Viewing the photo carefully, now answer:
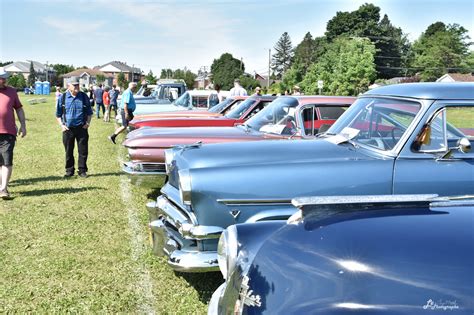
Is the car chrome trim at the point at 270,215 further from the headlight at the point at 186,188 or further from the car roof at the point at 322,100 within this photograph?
the car roof at the point at 322,100

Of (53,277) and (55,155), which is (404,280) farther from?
(55,155)

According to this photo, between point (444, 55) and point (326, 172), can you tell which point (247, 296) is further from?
point (444, 55)

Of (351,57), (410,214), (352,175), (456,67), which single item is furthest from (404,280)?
(456,67)

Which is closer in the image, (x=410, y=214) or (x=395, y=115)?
(x=410, y=214)

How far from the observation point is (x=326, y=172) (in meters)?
3.64

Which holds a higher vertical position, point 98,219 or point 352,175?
point 352,175

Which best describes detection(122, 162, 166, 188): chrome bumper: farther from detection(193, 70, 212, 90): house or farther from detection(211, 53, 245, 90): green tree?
detection(193, 70, 212, 90): house

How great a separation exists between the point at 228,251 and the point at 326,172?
164 cm

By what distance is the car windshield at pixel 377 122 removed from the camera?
389cm

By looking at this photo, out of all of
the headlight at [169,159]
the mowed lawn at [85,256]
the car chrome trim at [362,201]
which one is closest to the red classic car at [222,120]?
the mowed lawn at [85,256]

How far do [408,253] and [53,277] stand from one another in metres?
3.46

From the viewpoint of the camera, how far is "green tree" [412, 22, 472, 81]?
8794 centimetres

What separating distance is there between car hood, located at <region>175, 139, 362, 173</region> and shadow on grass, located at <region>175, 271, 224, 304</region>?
1.03m

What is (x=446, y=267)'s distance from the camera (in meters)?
1.67
